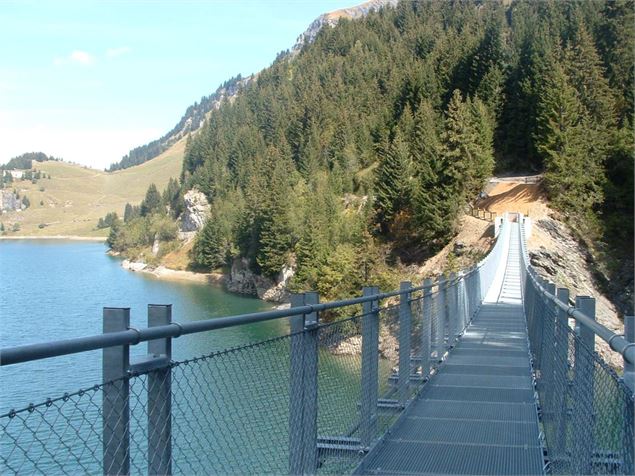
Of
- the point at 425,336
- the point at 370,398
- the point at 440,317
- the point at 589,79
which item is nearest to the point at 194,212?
the point at 589,79

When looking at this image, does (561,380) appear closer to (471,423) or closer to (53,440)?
(471,423)

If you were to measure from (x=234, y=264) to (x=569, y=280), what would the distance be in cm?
3961

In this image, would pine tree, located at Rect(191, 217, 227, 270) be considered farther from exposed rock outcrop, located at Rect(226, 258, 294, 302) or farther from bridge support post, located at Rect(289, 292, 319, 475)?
bridge support post, located at Rect(289, 292, 319, 475)

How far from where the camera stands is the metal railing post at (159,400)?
8.38ft

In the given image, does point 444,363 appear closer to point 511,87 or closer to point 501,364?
point 501,364

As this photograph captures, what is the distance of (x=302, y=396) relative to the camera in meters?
4.09

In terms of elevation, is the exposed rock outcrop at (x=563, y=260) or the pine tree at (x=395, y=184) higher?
the pine tree at (x=395, y=184)

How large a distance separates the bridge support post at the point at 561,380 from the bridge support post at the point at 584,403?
0.60 metres

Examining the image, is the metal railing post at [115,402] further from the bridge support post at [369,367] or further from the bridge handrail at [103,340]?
the bridge support post at [369,367]

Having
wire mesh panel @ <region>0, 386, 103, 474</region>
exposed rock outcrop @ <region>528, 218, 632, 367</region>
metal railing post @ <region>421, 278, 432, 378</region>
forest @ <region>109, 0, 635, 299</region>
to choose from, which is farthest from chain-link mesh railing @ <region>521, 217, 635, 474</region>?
forest @ <region>109, 0, 635, 299</region>

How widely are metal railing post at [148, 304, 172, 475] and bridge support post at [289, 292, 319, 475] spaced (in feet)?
4.36

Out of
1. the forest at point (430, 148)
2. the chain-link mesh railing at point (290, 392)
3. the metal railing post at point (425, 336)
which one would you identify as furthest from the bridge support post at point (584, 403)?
the forest at point (430, 148)

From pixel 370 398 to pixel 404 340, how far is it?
4.91ft

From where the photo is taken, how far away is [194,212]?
333 ft
